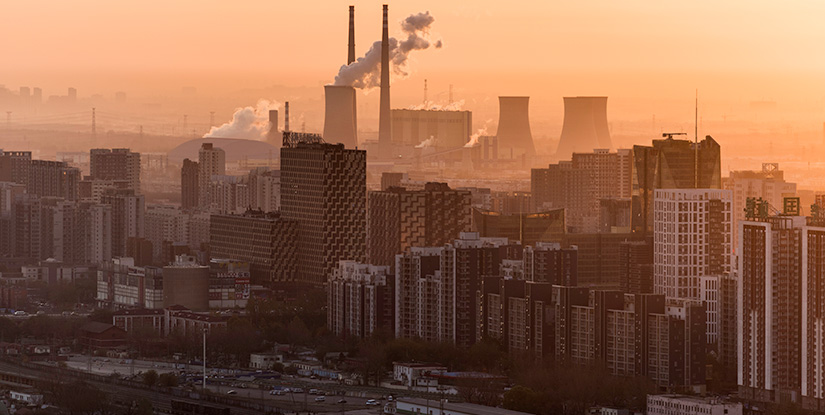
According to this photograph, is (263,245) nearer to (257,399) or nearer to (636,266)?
(636,266)

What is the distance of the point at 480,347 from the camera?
3738 cm

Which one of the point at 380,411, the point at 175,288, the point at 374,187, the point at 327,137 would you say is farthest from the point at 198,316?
the point at 327,137

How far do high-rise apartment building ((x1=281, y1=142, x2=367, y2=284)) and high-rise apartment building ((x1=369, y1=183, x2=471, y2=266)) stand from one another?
45cm

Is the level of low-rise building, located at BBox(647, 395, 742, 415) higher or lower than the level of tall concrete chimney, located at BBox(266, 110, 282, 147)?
lower

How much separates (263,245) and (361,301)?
31.4 ft

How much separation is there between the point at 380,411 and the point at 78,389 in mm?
4787

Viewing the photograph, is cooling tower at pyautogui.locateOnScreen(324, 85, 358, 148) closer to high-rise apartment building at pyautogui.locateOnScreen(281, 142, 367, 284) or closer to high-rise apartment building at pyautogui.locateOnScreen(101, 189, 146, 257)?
high-rise apartment building at pyautogui.locateOnScreen(101, 189, 146, 257)

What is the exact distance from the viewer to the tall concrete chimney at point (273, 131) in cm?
7176

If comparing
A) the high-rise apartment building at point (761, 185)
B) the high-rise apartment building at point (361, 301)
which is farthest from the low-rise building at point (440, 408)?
the high-rise apartment building at point (761, 185)

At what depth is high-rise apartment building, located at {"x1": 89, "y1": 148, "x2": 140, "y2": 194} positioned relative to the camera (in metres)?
71.9

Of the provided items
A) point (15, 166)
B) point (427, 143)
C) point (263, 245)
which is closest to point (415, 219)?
point (263, 245)

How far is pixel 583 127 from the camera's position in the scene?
66875mm

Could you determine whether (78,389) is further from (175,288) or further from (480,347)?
(175,288)

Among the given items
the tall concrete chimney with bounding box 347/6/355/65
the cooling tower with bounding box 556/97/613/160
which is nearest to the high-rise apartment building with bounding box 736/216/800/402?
the tall concrete chimney with bounding box 347/6/355/65
